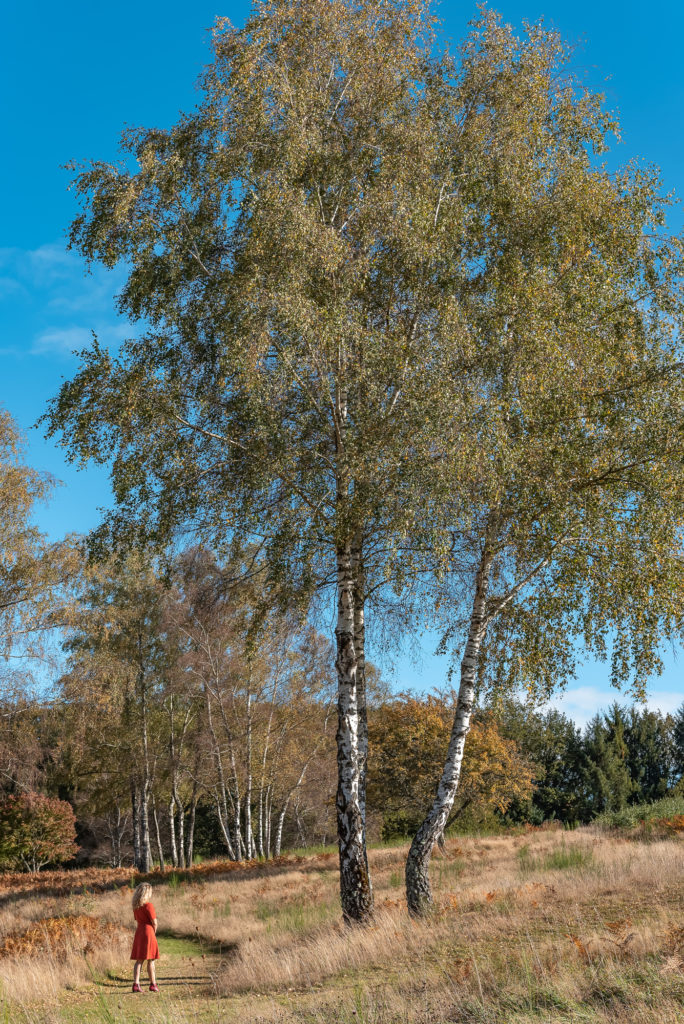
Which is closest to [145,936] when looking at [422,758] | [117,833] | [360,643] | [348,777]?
[348,777]

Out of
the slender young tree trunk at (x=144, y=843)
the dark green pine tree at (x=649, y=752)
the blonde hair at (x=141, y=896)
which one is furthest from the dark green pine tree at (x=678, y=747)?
the blonde hair at (x=141, y=896)

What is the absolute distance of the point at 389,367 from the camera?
41.0 feet

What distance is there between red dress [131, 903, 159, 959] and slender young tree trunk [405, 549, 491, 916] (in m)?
3.89

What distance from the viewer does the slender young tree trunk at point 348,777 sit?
38.2ft

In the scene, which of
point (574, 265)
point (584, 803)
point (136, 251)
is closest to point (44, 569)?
point (136, 251)

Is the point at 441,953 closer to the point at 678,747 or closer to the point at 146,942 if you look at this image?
the point at 146,942

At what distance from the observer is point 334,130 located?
14578 millimetres

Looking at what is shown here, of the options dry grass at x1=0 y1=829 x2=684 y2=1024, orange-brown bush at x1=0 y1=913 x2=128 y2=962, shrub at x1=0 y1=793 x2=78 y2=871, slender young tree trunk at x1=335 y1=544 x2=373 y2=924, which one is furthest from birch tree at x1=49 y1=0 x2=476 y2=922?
shrub at x1=0 y1=793 x2=78 y2=871

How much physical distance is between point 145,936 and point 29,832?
2810 cm

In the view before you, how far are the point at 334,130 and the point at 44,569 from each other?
12778 mm

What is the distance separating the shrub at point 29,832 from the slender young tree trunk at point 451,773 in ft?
87.9

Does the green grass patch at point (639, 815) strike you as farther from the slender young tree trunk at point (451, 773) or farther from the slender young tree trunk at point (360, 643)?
the slender young tree trunk at point (360, 643)

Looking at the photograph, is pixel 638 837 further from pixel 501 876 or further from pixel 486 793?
pixel 486 793

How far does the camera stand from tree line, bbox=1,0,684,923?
12070mm
